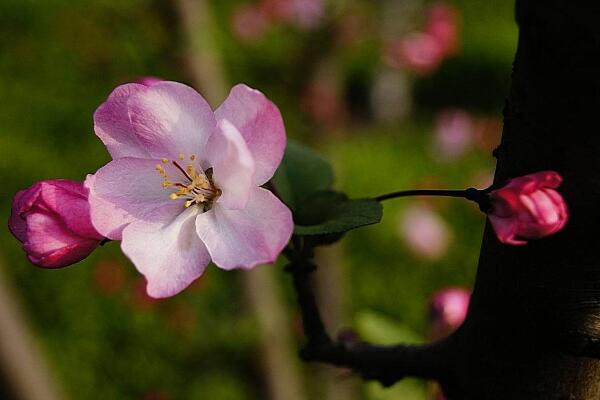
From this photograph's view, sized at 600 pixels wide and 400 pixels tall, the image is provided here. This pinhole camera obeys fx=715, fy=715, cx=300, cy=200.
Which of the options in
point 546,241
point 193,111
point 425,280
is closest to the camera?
point 546,241

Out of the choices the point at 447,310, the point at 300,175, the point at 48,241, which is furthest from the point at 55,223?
the point at 447,310

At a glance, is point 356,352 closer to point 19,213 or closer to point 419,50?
→ point 19,213

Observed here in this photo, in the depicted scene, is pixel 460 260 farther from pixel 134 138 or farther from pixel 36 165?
pixel 134 138

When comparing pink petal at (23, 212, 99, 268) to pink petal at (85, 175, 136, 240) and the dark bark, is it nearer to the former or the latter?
pink petal at (85, 175, 136, 240)

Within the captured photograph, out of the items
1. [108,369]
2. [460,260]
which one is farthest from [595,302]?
[460,260]

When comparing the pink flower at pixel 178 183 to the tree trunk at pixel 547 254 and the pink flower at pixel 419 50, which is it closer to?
the tree trunk at pixel 547 254
